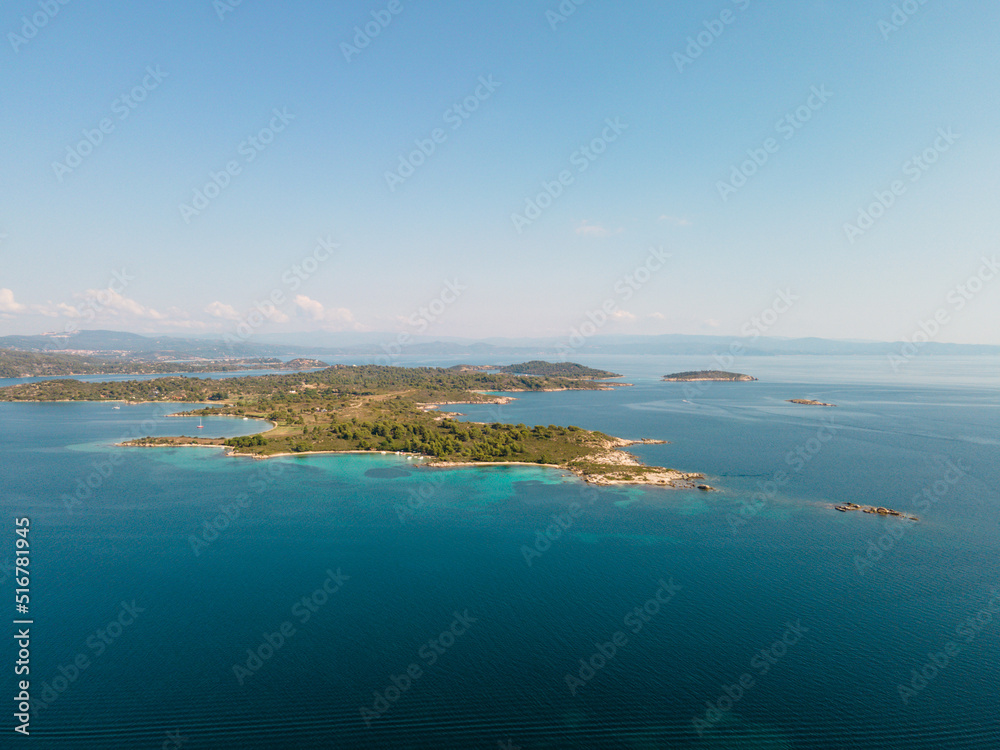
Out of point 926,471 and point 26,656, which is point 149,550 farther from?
point 926,471

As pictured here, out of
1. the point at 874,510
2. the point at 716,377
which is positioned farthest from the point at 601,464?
the point at 716,377

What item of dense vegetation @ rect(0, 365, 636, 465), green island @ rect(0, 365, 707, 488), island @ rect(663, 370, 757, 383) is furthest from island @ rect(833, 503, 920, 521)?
island @ rect(663, 370, 757, 383)

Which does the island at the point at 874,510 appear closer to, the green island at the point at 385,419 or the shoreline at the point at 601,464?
the shoreline at the point at 601,464

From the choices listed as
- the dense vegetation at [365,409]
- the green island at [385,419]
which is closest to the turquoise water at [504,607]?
the green island at [385,419]

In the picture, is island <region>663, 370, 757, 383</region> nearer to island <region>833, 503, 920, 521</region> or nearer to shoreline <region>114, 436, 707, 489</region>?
shoreline <region>114, 436, 707, 489</region>

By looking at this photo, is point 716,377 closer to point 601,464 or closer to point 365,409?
point 365,409

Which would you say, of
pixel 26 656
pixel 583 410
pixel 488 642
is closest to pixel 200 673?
pixel 26 656
